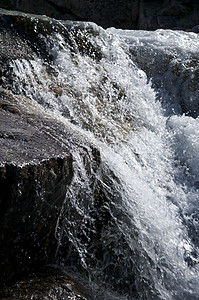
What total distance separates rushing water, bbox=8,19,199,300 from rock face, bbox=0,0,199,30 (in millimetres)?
3710

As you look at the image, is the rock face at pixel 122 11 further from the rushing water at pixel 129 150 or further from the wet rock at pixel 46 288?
the wet rock at pixel 46 288

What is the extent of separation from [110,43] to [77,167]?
2.71 m

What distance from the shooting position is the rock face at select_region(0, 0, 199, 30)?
30.7ft

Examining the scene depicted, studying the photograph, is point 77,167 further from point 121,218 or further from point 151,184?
point 151,184

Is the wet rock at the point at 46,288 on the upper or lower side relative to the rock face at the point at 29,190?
lower

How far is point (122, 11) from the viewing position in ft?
32.5

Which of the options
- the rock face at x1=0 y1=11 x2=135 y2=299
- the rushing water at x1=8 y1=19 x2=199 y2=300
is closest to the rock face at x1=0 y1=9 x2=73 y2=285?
the rock face at x1=0 y1=11 x2=135 y2=299

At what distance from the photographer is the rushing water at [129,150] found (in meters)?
2.63

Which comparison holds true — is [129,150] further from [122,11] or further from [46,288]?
[122,11]

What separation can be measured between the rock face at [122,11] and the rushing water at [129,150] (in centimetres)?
371

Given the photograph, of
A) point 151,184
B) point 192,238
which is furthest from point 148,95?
point 192,238

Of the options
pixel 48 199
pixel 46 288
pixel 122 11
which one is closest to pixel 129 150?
pixel 48 199

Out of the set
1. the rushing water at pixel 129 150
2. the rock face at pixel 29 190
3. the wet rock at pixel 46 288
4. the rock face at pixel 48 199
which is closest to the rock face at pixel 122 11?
the rushing water at pixel 129 150

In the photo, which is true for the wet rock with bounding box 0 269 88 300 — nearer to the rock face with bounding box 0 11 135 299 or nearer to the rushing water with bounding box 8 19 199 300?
the rock face with bounding box 0 11 135 299
